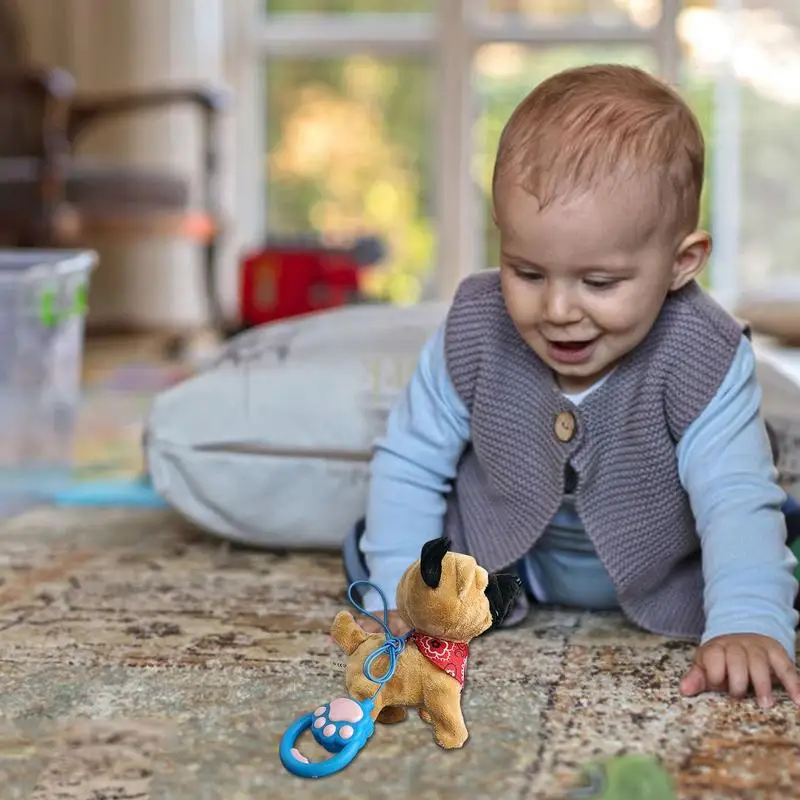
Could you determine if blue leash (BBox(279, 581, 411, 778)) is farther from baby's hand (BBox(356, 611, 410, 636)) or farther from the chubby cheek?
the chubby cheek

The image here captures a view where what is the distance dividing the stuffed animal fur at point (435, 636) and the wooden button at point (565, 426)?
0.69 ft

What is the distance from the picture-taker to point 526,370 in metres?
1.10

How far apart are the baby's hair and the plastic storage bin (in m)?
0.74

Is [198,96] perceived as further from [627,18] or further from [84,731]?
[84,731]

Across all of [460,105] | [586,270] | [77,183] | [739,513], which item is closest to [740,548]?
[739,513]

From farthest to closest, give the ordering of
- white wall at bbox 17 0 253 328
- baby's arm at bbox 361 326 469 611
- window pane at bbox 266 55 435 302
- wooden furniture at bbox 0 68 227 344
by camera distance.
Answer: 1. window pane at bbox 266 55 435 302
2. white wall at bbox 17 0 253 328
3. wooden furniture at bbox 0 68 227 344
4. baby's arm at bbox 361 326 469 611

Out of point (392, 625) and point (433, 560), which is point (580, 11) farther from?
point (433, 560)

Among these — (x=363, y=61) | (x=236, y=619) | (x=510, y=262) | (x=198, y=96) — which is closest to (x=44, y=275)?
(x=236, y=619)

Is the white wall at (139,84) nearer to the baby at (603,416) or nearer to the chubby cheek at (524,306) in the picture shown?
the baby at (603,416)

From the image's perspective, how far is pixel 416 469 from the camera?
115 cm

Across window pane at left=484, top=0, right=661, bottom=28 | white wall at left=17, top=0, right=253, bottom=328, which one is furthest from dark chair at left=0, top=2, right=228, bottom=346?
window pane at left=484, top=0, right=661, bottom=28

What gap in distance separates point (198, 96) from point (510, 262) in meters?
2.60

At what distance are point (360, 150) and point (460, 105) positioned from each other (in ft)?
1.20

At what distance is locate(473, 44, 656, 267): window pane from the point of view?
432 centimetres
